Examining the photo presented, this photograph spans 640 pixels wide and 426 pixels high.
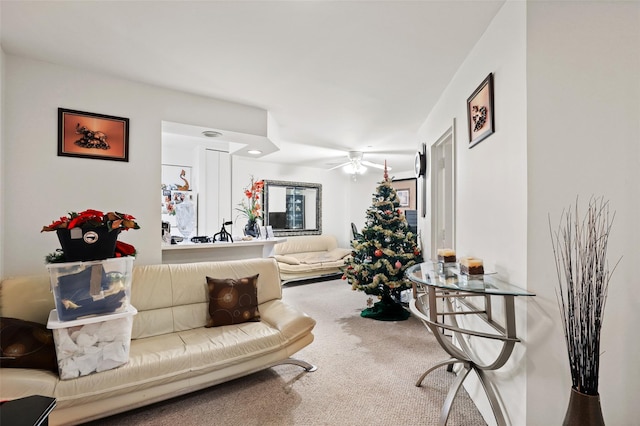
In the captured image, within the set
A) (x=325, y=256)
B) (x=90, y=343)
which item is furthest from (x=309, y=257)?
(x=90, y=343)

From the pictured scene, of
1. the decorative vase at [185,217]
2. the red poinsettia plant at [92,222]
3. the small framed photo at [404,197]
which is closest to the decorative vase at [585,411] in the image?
the red poinsettia plant at [92,222]

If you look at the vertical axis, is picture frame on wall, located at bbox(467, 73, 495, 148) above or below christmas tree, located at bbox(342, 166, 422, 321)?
above

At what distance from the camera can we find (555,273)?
4.79 ft

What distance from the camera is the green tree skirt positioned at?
383 centimetres

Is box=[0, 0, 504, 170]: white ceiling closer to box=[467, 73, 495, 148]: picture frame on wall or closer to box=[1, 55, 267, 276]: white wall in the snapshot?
box=[1, 55, 267, 276]: white wall

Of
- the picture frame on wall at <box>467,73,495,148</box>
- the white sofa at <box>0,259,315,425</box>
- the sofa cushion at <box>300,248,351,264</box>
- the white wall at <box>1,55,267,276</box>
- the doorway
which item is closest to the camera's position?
the white sofa at <box>0,259,315,425</box>

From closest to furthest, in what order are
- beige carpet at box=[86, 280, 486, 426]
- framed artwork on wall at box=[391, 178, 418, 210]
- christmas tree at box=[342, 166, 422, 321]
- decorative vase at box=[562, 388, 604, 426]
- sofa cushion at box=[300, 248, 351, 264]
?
1. decorative vase at box=[562, 388, 604, 426]
2. beige carpet at box=[86, 280, 486, 426]
3. christmas tree at box=[342, 166, 422, 321]
4. sofa cushion at box=[300, 248, 351, 264]
5. framed artwork on wall at box=[391, 178, 418, 210]

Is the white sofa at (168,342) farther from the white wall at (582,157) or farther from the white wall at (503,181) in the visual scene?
the white wall at (582,157)

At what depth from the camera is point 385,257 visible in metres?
3.86

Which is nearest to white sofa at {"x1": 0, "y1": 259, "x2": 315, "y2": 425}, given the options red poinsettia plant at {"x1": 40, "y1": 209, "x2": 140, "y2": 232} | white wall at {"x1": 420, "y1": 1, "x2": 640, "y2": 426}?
red poinsettia plant at {"x1": 40, "y1": 209, "x2": 140, "y2": 232}

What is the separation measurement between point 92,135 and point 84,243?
123 cm

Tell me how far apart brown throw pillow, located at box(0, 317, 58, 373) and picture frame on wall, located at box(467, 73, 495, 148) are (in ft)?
9.76

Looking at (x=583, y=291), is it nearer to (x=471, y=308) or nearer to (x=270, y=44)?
(x=471, y=308)

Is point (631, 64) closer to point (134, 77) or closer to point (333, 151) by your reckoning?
point (134, 77)
